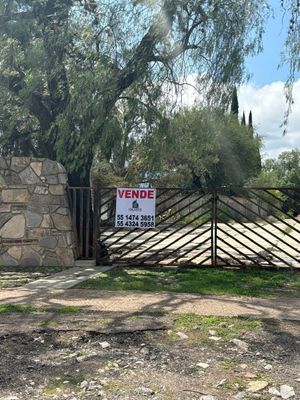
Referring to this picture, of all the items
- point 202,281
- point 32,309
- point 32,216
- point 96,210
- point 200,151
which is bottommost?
point 32,309

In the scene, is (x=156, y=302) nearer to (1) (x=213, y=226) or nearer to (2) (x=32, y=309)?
(2) (x=32, y=309)

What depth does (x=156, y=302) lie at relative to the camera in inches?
281

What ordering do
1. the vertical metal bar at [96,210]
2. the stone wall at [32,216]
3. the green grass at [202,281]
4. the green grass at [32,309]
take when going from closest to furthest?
the green grass at [32,309] < the green grass at [202,281] < the vertical metal bar at [96,210] < the stone wall at [32,216]

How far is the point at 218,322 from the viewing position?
596cm

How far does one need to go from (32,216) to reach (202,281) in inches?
167

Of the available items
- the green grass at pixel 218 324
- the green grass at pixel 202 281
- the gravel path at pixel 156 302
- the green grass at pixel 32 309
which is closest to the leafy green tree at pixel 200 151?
the green grass at pixel 202 281

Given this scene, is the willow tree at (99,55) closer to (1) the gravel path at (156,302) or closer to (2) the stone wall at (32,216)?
(2) the stone wall at (32,216)

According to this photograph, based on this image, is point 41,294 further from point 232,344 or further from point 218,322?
point 232,344

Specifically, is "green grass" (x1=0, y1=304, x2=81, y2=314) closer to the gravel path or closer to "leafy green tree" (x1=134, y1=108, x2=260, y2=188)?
the gravel path

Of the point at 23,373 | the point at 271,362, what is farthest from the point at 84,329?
the point at 271,362

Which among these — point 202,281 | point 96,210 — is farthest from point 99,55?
point 202,281

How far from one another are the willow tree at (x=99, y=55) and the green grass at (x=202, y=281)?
323 centimetres

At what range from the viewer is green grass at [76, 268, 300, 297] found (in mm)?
8133

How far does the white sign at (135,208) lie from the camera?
1052cm
